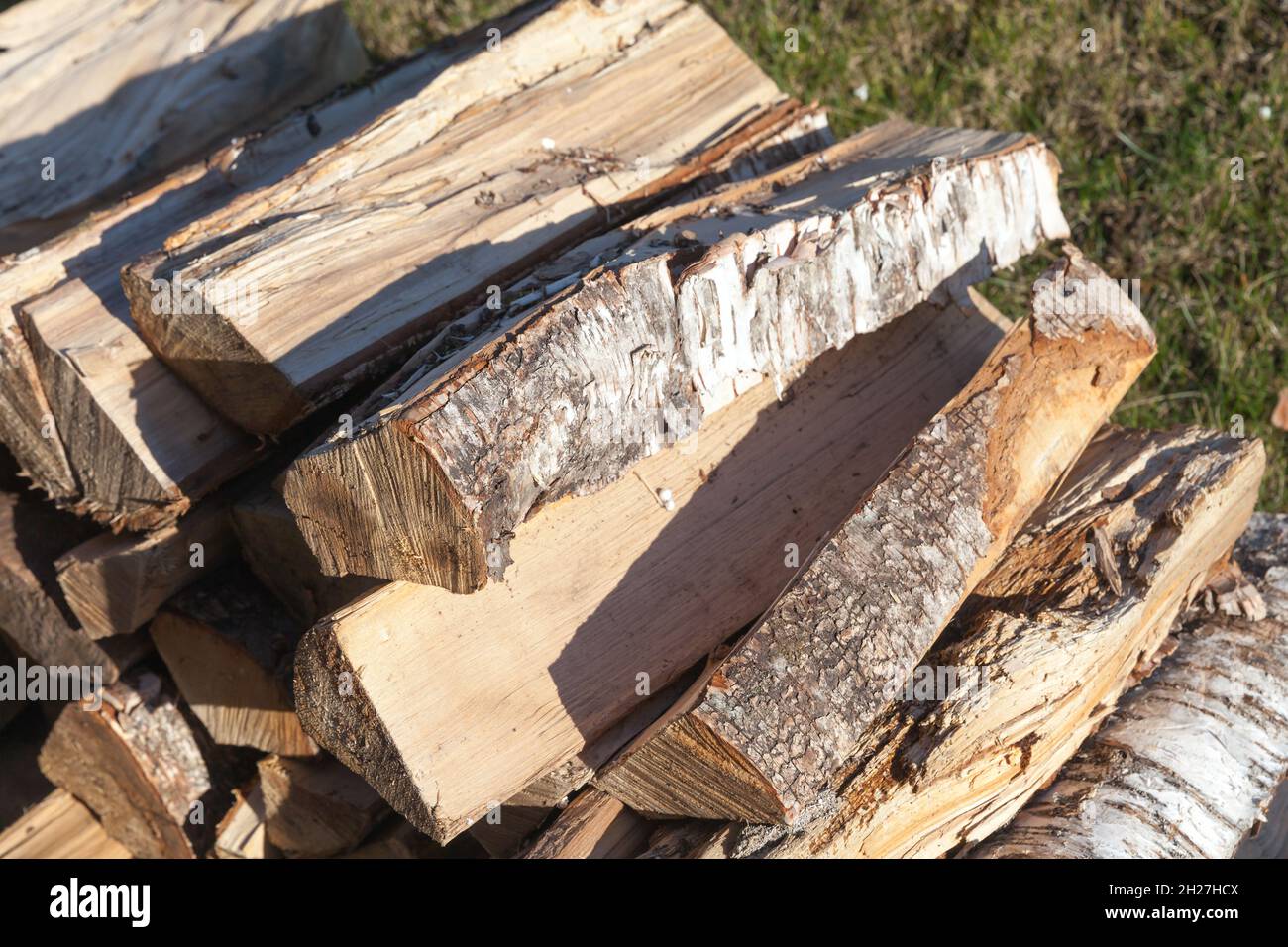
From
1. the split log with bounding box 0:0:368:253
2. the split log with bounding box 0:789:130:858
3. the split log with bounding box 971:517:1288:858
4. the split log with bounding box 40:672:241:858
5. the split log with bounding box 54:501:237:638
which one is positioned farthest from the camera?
the split log with bounding box 0:0:368:253

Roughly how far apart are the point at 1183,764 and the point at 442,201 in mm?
2040

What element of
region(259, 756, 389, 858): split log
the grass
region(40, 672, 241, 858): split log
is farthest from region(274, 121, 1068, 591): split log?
the grass

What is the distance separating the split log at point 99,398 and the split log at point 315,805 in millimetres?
669

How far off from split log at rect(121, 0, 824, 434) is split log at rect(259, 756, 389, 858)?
2.75 feet

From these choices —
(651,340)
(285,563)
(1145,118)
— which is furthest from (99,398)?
(1145,118)

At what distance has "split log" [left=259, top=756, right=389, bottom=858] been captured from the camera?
2.62 metres

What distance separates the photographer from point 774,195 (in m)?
2.72

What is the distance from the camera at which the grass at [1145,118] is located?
375cm

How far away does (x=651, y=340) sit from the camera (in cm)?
213

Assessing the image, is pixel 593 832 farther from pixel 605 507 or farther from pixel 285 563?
pixel 285 563

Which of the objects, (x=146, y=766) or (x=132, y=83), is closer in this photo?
(x=146, y=766)

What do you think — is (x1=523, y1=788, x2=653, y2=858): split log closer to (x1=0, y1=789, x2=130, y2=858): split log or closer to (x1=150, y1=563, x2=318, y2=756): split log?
(x1=150, y1=563, x2=318, y2=756): split log

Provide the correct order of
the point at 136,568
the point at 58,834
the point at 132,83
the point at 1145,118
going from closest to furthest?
1. the point at 136,568
2. the point at 58,834
3. the point at 132,83
4. the point at 1145,118

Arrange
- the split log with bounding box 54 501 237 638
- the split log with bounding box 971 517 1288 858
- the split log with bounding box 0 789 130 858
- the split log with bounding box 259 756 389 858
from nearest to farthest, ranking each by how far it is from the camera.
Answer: the split log with bounding box 971 517 1288 858, the split log with bounding box 54 501 237 638, the split log with bounding box 259 756 389 858, the split log with bounding box 0 789 130 858
